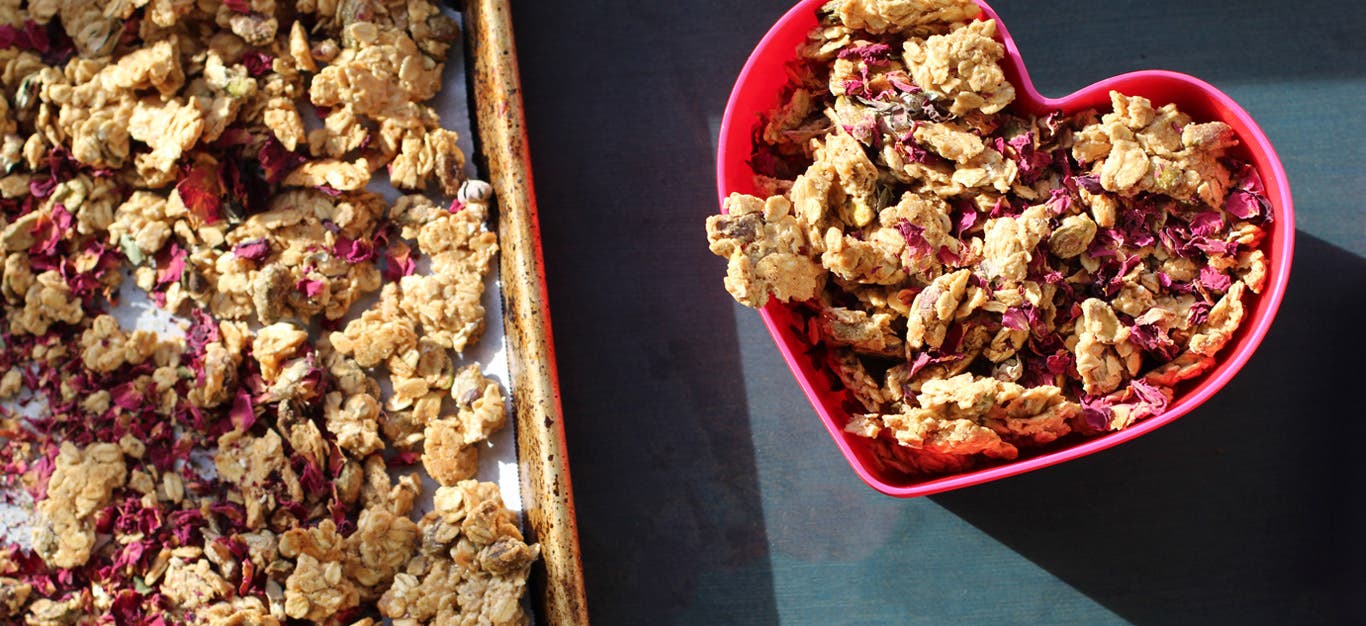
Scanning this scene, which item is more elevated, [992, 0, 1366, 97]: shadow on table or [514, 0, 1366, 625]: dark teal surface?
[992, 0, 1366, 97]: shadow on table

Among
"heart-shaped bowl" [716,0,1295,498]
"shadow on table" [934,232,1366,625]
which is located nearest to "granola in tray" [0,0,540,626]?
"heart-shaped bowl" [716,0,1295,498]

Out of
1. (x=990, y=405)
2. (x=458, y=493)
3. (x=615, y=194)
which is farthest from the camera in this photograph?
(x=615, y=194)

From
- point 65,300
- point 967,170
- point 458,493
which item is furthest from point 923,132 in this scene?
point 65,300

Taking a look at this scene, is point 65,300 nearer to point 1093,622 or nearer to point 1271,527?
point 1093,622

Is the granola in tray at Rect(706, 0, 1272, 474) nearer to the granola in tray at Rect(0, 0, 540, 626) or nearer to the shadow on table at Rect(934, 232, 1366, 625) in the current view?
the shadow on table at Rect(934, 232, 1366, 625)

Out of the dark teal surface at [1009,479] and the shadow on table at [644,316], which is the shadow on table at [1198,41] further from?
the shadow on table at [644,316]

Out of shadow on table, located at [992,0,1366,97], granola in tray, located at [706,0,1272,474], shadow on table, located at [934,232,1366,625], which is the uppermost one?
shadow on table, located at [992,0,1366,97]

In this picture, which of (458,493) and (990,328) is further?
(458,493)
